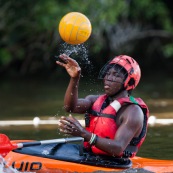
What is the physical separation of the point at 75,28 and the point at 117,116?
3.98ft

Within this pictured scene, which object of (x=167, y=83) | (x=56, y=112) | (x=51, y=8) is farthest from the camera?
(x=51, y=8)

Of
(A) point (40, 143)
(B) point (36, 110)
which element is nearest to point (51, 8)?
(B) point (36, 110)

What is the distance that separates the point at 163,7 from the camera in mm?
25812

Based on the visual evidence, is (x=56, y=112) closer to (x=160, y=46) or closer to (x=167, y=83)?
(x=167, y=83)

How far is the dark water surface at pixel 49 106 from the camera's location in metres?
10.1

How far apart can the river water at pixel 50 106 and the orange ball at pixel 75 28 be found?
1661mm

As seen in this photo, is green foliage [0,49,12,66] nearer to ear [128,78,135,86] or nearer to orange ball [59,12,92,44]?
orange ball [59,12,92,44]

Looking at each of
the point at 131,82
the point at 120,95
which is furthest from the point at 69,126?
the point at 131,82

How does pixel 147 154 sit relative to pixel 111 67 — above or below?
below

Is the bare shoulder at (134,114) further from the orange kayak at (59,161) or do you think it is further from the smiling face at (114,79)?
the orange kayak at (59,161)

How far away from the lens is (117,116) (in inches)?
279

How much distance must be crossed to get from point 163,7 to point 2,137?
19319 mm

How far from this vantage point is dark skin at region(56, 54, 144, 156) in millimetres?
6547

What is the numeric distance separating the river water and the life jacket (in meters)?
1.73
